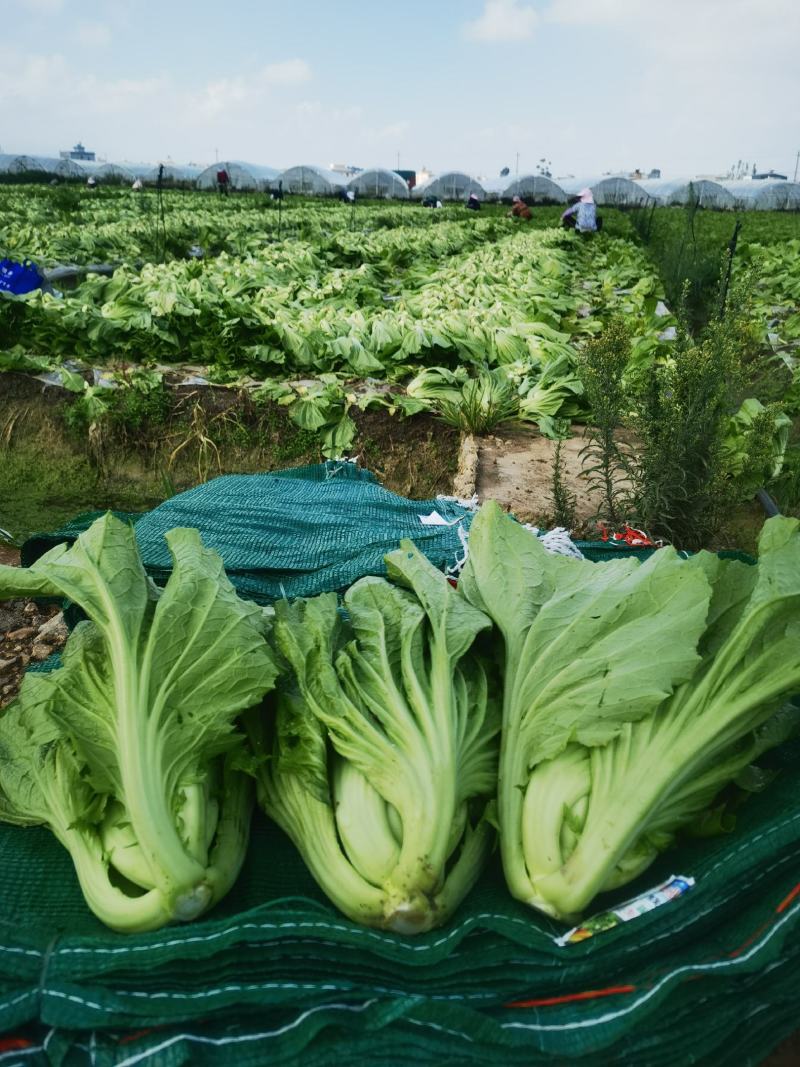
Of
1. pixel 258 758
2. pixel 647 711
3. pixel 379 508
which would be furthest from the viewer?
pixel 379 508

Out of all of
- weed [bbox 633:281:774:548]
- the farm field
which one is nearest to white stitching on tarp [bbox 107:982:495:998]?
weed [bbox 633:281:774:548]

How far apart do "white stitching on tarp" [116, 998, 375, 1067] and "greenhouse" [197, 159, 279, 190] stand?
5695 cm

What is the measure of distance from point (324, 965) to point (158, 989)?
349 mm

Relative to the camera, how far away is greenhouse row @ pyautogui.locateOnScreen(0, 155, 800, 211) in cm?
5028

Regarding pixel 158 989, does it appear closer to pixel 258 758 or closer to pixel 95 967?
pixel 95 967

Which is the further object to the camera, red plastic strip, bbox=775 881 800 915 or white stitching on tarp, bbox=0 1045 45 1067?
red plastic strip, bbox=775 881 800 915

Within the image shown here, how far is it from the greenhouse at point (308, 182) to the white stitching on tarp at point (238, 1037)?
185ft

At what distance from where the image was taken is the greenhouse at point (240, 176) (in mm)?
51438

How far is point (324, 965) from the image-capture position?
5.41 ft

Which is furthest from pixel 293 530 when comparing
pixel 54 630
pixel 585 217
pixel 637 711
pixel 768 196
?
pixel 768 196

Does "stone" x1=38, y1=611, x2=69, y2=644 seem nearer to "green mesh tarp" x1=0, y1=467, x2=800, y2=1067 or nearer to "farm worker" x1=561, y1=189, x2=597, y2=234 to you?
"green mesh tarp" x1=0, y1=467, x2=800, y2=1067

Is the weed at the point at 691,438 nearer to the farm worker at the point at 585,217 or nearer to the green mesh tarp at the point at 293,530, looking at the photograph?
the green mesh tarp at the point at 293,530

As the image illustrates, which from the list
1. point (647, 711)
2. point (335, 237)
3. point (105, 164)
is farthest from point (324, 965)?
point (105, 164)

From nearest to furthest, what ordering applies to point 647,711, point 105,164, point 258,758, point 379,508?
point 647,711, point 258,758, point 379,508, point 105,164
